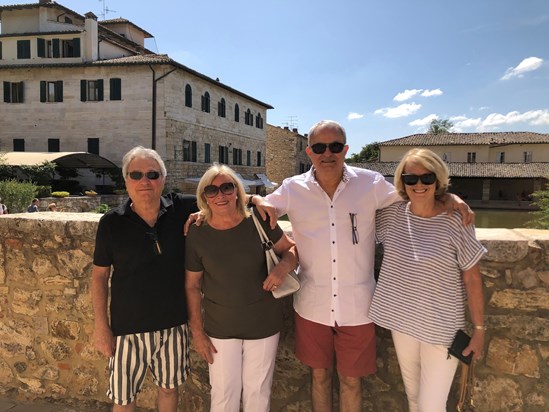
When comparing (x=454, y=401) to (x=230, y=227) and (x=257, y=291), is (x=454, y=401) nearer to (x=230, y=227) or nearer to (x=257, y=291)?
(x=257, y=291)

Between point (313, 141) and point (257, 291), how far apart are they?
2.90 ft

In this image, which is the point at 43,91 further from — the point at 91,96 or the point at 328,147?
the point at 328,147

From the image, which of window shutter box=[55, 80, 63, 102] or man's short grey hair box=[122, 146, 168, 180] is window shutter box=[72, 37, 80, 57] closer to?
window shutter box=[55, 80, 63, 102]

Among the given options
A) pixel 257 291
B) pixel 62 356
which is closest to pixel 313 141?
pixel 257 291

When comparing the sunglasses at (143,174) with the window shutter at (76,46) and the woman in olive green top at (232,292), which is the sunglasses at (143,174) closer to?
the woman in olive green top at (232,292)

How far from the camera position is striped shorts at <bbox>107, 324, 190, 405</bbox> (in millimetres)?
2285

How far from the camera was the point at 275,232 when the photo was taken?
2.30m

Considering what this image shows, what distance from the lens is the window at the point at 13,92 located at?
28219 mm

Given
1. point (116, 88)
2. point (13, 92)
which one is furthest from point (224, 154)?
point (13, 92)

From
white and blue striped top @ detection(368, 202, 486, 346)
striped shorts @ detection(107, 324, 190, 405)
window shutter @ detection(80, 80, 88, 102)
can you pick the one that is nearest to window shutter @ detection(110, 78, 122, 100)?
window shutter @ detection(80, 80, 88, 102)

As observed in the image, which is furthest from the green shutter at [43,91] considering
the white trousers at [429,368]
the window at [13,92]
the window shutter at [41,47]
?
the white trousers at [429,368]

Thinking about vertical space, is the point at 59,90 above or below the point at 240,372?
above

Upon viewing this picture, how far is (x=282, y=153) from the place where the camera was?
153 ft

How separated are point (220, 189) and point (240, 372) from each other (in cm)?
101
